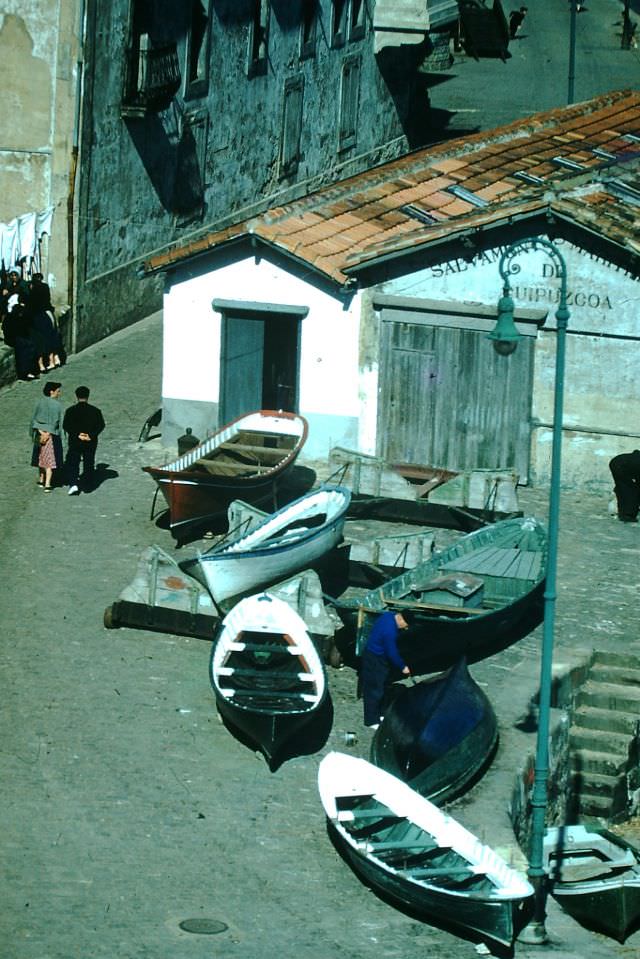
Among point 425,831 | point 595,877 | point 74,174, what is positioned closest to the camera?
point 425,831

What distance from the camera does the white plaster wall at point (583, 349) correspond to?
29.5 m

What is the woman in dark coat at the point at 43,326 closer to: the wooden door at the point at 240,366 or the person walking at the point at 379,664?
the wooden door at the point at 240,366

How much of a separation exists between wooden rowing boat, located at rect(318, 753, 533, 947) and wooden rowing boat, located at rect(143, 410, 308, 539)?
789 cm

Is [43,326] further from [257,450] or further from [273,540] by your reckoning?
[273,540]

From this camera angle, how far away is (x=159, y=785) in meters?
19.5

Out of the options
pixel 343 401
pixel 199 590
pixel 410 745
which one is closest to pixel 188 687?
pixel 199 590

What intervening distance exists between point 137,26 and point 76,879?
75.8ft

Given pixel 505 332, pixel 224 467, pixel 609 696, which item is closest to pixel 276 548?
pixel 224 467

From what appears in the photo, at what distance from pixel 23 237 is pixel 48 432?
902 cm

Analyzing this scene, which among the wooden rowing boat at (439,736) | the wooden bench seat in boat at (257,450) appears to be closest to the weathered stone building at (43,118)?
the wooden bench seat in boat at (257,450)

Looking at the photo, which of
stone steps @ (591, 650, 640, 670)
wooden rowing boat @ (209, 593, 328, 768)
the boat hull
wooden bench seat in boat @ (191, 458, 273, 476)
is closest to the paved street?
Answer: wooden bench seat in boat @ (191, 458, 273, 476)

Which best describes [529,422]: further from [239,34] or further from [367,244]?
[239,34]

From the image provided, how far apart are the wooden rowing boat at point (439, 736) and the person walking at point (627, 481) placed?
A: 8.69 meters

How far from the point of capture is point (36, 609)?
78.7 feet
